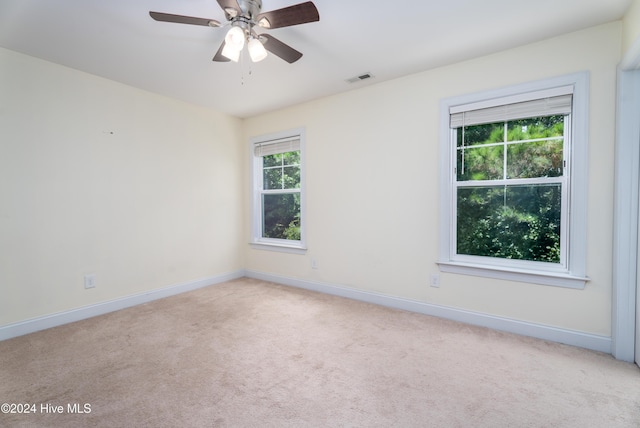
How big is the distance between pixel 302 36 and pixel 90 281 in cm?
316

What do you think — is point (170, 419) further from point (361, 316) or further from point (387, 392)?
point (361, 316)

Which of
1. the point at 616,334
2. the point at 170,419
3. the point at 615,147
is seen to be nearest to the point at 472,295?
the point at 616,334

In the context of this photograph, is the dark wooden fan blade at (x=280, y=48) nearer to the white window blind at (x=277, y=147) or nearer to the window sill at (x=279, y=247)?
the white window blind at (x=277, y=147)

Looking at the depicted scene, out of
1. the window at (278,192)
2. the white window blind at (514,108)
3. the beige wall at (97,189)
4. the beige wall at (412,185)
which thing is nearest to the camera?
the beige wall at (412,185)

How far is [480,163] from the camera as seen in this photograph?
2.77 metres

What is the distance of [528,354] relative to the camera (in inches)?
86.4

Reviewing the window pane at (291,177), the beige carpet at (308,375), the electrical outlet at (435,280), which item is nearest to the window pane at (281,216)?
the window pane at (291,177)

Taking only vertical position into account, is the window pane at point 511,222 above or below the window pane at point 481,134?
below

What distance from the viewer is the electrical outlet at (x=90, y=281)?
2.99 meters

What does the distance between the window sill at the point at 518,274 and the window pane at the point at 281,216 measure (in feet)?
6.74

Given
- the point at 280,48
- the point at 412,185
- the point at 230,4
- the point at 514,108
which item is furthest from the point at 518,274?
the point at 230,4

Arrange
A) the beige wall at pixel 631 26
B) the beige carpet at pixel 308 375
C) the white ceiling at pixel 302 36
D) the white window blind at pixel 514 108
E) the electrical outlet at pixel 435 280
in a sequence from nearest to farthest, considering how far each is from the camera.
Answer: the beige carpet at pixel 308 375
the beige wall at pixel 631 26
the white ceiling at pixel 302 36
the white window blind at pixel 514 108
the electrical outlet at pixel 435 280

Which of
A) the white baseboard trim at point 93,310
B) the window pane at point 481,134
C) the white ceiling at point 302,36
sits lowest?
the white baseboard trim at point 93,310

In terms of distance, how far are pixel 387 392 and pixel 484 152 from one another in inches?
88.4
